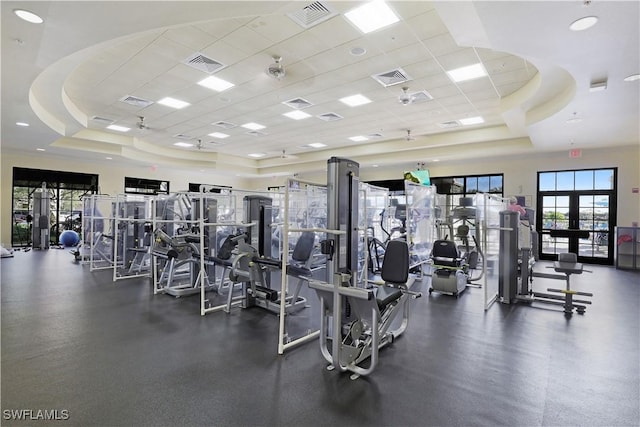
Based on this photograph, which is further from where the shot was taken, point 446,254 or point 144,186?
point 144,186

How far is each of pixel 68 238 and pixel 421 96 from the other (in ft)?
40.4

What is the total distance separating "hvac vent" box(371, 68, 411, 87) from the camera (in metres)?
5.42

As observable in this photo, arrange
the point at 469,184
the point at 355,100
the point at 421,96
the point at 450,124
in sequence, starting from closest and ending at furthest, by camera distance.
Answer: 1. the point at 421,96
2. the point at 355,100
3. the point at 450,124
4. the point at 469,184

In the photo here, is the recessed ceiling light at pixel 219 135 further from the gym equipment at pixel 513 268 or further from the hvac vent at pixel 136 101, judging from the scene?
the gym equipment at pixel 513 268

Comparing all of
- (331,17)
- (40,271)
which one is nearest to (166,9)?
(331,17)

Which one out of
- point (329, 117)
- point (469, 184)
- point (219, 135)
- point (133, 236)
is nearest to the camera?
point (133, 236)

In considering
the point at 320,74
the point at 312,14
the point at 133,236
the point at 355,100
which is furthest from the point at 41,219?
the point at 312,14

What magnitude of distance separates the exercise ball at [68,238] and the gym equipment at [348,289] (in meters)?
11.8

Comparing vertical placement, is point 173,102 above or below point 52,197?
above

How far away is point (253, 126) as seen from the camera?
8953 millimetres

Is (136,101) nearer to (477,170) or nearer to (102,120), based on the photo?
(102,120)

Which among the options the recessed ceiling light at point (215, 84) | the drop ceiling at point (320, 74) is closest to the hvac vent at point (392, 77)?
the drop ceiling at point (320, 74)

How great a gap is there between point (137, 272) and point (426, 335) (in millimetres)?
6264

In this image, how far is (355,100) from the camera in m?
6.81
